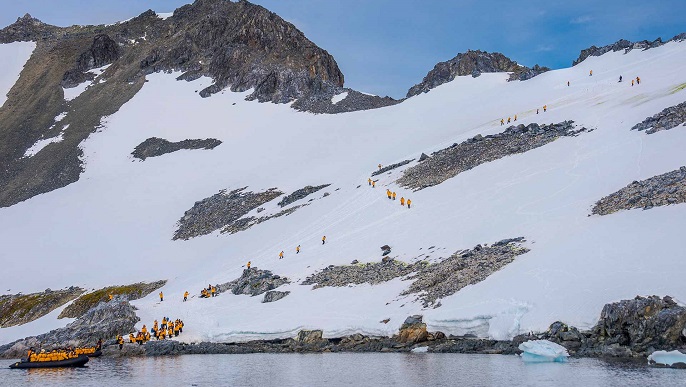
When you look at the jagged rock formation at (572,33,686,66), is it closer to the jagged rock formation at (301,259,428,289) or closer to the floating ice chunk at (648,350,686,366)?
the jagged rock formation at (301,259,428,289)

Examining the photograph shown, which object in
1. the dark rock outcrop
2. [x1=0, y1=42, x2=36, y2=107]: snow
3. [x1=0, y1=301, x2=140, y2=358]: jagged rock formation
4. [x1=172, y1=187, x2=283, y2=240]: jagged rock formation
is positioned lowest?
[x1=0, y1=301, x2=140, y2=358]: jagged rock formation

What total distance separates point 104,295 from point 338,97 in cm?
6595

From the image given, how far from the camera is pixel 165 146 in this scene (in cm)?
11119

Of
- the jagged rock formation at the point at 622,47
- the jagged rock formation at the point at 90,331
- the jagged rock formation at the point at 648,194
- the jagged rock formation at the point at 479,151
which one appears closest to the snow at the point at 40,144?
the jagged rock formation at the point at 90,331

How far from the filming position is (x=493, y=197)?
56.5 m

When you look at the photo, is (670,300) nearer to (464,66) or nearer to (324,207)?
(324,207)

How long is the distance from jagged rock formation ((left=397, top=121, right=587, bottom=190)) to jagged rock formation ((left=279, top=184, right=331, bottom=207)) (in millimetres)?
12273

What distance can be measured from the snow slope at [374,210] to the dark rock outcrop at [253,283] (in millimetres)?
1266

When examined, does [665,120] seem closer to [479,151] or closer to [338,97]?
[479,151]

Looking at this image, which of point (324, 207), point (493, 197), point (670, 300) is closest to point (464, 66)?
point (324, 207)

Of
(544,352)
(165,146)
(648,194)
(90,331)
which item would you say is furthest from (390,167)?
(165,146)

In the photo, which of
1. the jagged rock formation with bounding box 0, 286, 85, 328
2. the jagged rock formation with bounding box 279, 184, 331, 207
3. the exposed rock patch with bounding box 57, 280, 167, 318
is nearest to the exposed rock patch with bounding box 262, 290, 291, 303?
the exposed rock patch with bounding box 57, 280, 167, 318

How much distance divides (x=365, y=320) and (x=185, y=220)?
47325 mm

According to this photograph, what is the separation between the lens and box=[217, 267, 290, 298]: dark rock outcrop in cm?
5388
